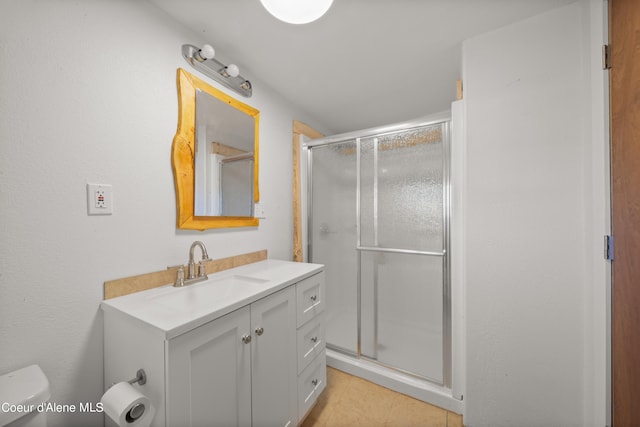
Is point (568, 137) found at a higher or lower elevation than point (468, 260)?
higher

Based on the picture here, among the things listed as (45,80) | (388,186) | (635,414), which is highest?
(45,80)

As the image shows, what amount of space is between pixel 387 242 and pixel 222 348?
1.36 meters

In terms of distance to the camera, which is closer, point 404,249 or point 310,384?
point 310,384

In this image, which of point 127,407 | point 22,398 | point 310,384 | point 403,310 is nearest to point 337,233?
point 403,310

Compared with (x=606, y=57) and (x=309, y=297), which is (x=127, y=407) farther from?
(x=606, y=57)

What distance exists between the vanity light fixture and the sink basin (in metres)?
1.21

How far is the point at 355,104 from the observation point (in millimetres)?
2180

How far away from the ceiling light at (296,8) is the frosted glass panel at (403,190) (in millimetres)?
1086

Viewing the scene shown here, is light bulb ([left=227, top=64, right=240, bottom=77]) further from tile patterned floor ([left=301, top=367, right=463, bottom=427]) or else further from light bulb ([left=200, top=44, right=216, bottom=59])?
tile patterned floor ([left=301, top=367, right=463, bottom=427])

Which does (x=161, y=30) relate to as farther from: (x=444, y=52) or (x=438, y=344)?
(x=438, y=344)

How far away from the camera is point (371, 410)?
1457 mm

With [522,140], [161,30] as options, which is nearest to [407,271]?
[522,140]

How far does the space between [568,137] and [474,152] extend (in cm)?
38

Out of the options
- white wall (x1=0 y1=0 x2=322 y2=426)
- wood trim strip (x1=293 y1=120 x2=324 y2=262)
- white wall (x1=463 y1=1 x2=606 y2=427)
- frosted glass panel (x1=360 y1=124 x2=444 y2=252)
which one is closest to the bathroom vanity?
white wall (x1=0 y1=0 x2=322 y2=426)
